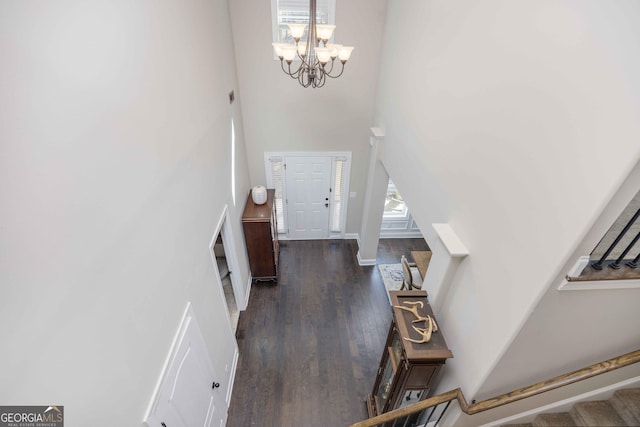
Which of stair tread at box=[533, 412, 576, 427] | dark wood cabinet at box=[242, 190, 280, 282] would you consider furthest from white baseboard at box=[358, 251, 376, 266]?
stair tread at box=[533, 412, 576, 427]

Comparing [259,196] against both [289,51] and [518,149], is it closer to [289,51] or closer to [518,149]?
[289,51]

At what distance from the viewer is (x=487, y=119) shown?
2.03 metres

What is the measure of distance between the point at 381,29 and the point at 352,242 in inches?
153

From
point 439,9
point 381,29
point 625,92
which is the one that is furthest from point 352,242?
point 625,92

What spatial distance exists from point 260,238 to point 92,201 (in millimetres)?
3384

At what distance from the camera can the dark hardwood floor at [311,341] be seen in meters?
3.59

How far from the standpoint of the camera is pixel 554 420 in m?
2.18

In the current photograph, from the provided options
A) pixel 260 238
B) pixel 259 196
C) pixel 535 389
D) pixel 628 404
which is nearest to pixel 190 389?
pixel 260 238

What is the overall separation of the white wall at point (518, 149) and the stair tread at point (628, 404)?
0.51 metres

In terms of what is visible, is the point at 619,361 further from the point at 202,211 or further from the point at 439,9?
the point at 202,211

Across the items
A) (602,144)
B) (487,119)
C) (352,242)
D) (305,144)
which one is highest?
(602,144)

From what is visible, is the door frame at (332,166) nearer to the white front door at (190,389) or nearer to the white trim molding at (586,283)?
the white front door at (190,389)

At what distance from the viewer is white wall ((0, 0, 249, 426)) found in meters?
1.01

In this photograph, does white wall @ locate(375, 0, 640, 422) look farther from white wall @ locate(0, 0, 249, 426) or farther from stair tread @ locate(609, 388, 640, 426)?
white wall @ locate(0, 0, 249, 426)
